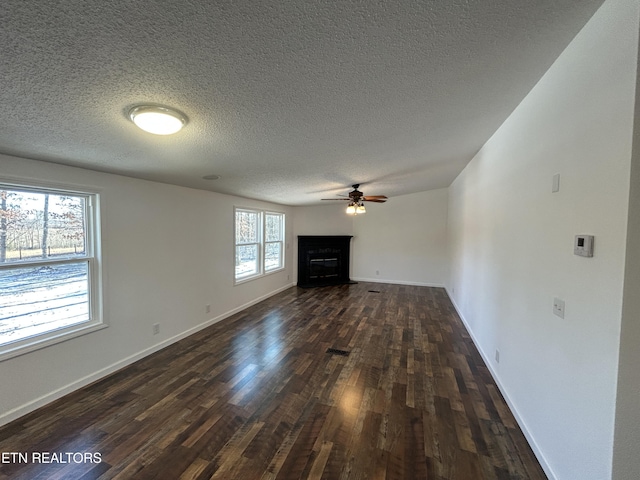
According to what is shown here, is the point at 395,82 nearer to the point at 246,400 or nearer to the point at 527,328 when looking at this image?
the point at 527,328

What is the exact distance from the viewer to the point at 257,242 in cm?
543

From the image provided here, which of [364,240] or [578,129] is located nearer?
[578,129]

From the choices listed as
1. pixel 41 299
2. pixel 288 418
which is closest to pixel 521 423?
pixel 288 418

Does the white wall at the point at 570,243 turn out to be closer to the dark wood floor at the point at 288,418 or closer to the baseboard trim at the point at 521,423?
the baseboard trim at the point at 521,423

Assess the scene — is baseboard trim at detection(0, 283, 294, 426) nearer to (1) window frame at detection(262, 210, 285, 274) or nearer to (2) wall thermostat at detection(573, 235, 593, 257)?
(1) window frame at detection(262, 210, 285, 274)

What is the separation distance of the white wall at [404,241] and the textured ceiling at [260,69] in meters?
4.61

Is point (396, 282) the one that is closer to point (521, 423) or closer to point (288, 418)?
point (521, 423)

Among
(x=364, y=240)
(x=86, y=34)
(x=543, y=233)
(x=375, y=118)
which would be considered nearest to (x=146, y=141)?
(x=86, y=34)

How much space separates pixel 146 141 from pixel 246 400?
7.48 feet

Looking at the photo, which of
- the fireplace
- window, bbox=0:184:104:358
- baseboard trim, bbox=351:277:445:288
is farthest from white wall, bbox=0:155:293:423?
baseboard trim, bbox=351:277:445:288

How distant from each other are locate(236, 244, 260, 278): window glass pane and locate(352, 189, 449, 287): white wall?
3.13 metres

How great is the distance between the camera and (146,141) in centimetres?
188

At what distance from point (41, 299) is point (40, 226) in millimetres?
657

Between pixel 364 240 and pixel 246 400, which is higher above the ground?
pixel 364 240
